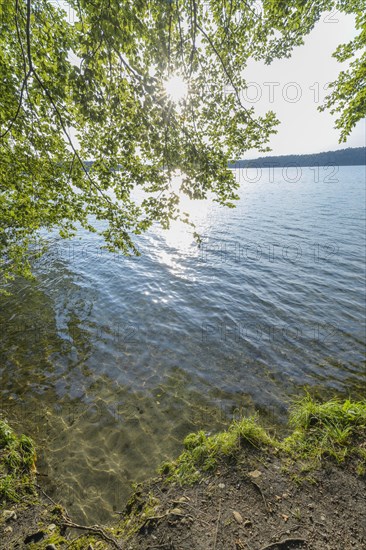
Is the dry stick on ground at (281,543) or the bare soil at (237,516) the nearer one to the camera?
the dry stick on ground at (281,543)

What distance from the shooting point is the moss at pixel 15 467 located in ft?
15.6

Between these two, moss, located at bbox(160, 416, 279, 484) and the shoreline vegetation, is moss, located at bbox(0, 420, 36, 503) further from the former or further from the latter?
moss, located at bbox(160, 416, 279, 484)

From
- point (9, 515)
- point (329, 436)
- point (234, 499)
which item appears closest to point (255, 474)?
point (234, 499)

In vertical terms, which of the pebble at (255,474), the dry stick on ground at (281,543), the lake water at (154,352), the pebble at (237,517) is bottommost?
the lake water at (154,352)

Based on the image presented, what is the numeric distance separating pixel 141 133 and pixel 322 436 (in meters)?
8.05

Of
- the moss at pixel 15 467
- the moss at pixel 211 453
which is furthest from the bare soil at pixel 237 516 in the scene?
the moss at pixel 15 467

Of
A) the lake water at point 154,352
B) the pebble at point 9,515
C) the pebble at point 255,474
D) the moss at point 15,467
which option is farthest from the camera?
the lake water at point 154,352

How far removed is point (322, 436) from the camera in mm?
5625

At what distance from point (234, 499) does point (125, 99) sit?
7998mm

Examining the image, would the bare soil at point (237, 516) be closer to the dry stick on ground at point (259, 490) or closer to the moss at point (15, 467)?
the dry stick on ground at point (259, 490)

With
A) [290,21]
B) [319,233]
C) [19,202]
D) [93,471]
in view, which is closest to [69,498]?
[93,471]

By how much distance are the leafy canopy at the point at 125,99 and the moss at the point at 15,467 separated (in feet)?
19.1

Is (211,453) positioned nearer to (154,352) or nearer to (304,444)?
(304,444)

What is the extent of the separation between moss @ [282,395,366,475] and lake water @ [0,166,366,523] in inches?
81.1
